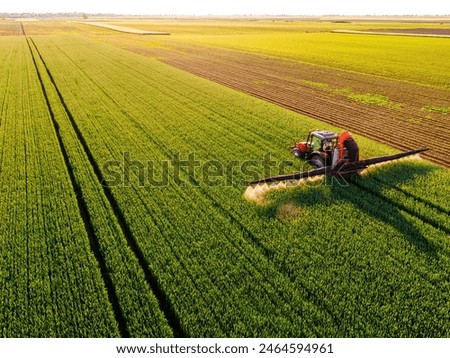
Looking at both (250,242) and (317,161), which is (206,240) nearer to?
(250,242)

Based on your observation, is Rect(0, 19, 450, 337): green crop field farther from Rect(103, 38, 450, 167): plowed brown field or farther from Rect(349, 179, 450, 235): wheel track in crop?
Rect(103, 38, 450, 167): plowed brown field

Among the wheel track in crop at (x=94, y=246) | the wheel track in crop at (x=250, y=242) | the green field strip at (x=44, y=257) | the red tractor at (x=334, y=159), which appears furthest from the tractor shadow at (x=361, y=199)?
the green field strip at (x=44, y=257)

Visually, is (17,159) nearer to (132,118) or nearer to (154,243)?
(132,118)

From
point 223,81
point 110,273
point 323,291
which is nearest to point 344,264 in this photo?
point 323,291

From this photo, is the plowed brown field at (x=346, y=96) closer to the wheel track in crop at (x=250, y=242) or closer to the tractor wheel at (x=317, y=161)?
the tractor wheel at (x=317, y=161)

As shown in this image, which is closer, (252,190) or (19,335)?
(19,335)

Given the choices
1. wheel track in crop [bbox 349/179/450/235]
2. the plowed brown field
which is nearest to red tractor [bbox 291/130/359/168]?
wheel track in crop [bbox 349/179/450/235]

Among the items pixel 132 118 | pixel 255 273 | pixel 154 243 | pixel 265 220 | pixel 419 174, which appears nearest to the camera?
pixel 255 273
